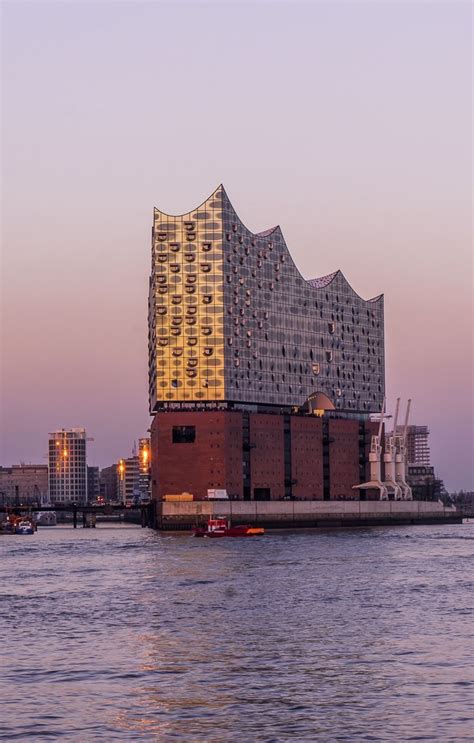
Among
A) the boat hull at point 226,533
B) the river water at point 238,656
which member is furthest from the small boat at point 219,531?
the river water at point 238,656

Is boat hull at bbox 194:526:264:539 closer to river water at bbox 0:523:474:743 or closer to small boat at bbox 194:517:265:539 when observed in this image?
small boat at bbox 194:517:265:539

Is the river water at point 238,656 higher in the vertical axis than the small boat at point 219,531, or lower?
higher

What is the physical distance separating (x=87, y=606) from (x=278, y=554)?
53.5 meters

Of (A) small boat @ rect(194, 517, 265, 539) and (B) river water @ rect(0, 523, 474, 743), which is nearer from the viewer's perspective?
(B) river water @ rect(0, 523, 474, 743)

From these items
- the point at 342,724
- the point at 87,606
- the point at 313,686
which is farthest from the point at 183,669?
the point at 87,606

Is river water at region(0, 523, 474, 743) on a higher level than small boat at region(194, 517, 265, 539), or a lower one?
higher

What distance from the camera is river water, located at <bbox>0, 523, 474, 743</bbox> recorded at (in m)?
34.2

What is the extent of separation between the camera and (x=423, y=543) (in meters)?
148

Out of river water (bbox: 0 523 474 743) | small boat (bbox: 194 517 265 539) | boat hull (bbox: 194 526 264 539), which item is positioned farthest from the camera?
small boat (bbox: 194 517 265 539)

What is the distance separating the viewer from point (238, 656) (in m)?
46.8

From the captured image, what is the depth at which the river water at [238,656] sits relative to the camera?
1347 inches

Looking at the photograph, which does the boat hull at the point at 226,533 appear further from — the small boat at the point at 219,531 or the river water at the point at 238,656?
the river water at the point at 238,656

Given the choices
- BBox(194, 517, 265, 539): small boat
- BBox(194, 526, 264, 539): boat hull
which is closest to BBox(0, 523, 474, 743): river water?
BBox(194, 526, 264, 539): boat hull

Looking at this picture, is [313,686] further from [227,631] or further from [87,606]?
[87,606]
